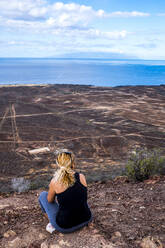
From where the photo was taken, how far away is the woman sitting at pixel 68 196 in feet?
10.7

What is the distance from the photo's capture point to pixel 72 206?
3328mm

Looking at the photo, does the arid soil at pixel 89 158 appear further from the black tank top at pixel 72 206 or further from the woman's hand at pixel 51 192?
the woman's hand at pixel 51 192

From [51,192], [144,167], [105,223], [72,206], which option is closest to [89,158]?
[144,167]

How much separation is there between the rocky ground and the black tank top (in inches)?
11.4

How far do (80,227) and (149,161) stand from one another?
506 cm

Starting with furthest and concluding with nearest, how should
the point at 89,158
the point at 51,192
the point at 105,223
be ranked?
the point at 89,158
the point at 105,223
the point at 51,192

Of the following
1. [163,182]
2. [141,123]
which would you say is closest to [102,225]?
[163,182]

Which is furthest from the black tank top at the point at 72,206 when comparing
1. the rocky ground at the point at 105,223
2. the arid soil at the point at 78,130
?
the arid soil at the point at 78,130

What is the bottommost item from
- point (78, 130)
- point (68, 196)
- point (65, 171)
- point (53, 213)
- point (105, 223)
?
point (78, 130)

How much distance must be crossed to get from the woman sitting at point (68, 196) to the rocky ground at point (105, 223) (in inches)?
9.5

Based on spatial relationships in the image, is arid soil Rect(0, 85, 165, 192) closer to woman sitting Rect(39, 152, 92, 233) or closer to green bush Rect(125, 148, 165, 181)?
green bush Rect(125, 148, 165, 181)

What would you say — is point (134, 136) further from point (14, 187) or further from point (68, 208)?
point (68, 208)

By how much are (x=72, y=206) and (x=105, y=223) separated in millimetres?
1184

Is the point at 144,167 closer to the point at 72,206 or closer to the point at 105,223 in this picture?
the point at 105,223
